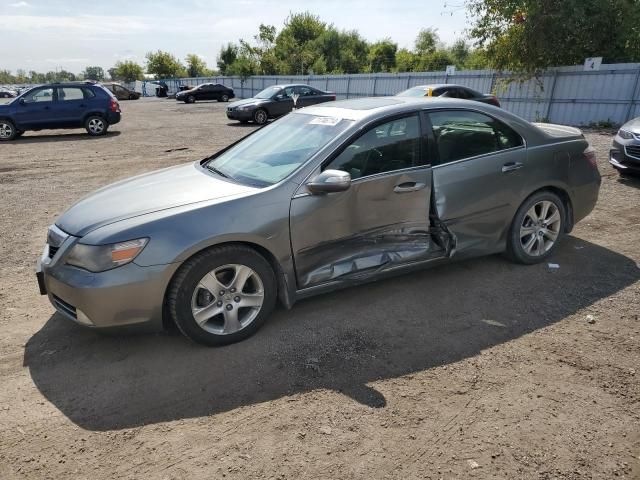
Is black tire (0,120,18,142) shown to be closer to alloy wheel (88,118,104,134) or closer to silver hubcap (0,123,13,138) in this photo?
silver hubcap (0,123,13,138)

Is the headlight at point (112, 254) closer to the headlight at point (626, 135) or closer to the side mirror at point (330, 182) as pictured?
the side mirror at point (330, 182)

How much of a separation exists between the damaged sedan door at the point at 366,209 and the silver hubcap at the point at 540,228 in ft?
3.84

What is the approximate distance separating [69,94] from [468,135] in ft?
49.0

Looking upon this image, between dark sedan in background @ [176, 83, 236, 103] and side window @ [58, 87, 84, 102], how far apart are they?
21142 millimetres

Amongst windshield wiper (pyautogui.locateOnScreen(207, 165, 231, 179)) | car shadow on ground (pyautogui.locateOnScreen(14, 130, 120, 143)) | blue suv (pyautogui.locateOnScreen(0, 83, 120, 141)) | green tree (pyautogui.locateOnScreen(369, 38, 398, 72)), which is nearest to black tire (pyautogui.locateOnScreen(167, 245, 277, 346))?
windshield wiper (pyautogui.locateOnScreen(207, 165, 231, 179))

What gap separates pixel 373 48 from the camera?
62.5 metres

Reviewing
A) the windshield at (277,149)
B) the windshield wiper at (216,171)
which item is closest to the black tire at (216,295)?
the windshield at (277,149)

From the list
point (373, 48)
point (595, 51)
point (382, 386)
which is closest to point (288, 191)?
point (382, 386)

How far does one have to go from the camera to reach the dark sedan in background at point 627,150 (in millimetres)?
7590

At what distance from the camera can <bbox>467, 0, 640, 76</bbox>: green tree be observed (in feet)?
55.1

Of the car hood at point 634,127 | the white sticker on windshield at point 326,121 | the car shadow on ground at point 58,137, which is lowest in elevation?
the car shadow on ground at point 58,137

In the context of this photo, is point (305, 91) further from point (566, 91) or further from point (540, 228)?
point (540, 228)

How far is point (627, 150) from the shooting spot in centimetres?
771

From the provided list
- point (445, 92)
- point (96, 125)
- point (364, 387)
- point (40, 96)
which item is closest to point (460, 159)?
point (364, 387)
